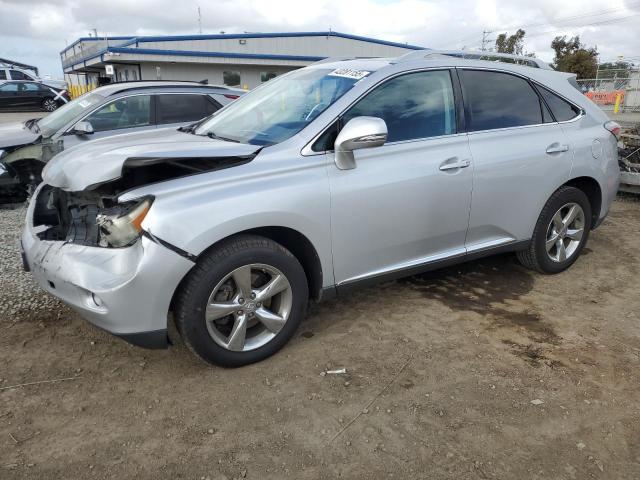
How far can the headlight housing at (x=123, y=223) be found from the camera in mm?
2574

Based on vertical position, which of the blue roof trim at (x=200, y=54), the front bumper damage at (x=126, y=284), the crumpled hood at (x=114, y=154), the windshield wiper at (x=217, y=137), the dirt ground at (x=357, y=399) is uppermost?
the blue roof trim at (x=200, y=54)

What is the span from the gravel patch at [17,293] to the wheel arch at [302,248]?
173 centimetres

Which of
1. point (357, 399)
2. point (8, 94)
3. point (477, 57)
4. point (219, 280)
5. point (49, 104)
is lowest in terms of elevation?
point (357, 399)

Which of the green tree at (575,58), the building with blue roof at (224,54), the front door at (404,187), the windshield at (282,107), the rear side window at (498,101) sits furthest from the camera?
the green tree at (575,58)

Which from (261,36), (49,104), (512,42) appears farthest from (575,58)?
(49,104)

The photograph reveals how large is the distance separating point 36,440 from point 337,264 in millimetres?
1841

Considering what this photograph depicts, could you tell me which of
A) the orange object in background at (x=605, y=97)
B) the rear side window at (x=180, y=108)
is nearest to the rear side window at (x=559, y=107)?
the rear side window at (x=180, y=108)

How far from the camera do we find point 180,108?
6.91 meters

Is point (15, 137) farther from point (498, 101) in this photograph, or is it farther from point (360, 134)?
point (498, 101)

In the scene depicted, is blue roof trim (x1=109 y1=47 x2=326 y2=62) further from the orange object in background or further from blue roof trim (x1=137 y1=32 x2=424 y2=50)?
the orange object in background

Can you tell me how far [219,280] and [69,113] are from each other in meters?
5.46

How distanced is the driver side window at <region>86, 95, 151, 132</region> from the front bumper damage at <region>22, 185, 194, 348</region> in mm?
4339

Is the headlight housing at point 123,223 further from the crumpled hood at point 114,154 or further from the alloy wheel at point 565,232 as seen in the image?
the alloy wheel at point 565,232

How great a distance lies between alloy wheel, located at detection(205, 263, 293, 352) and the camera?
2.82m
